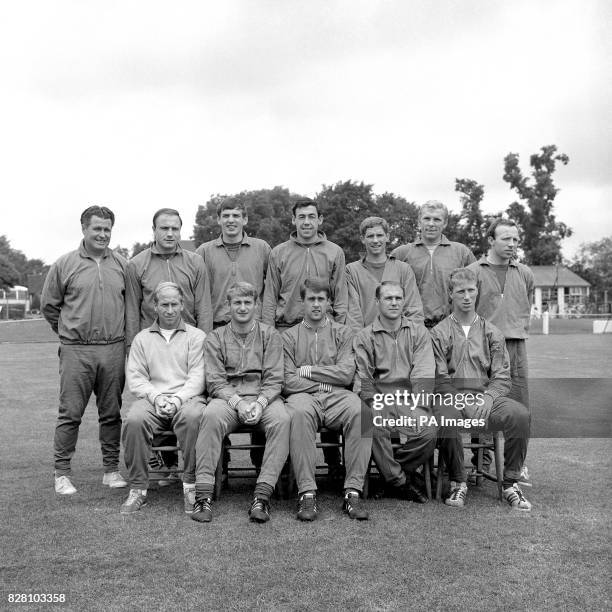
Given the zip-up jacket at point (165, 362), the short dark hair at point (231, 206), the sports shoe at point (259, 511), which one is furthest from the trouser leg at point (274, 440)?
the short dark hair at point (231, 206)

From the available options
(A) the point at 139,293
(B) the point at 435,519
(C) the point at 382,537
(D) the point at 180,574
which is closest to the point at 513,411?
(B) the point at 435,519

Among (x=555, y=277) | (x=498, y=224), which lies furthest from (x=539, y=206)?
(x=498, y=224)

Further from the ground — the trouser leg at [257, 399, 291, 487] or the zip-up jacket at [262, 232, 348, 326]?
the zip-up jacket at [262, 232, 348, 326]

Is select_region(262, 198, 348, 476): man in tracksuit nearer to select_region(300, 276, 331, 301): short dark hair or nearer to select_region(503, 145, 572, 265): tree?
select_region(300, 276, 331, 301): short dark hair

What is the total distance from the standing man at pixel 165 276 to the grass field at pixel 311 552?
56.8 inches

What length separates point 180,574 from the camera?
3.69 meters

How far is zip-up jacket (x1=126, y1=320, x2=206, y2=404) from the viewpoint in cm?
538

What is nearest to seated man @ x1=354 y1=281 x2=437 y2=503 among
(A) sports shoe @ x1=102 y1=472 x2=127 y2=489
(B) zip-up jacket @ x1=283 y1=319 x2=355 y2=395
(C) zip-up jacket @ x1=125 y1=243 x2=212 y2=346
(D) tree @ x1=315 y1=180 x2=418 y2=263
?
(B) zip-up jacket @ x1=283 y1=319 x2=355 y2=395

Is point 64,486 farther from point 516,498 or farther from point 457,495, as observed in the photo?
point 516,498

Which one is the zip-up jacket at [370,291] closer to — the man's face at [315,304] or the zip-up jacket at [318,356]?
the zip-up jacket at [318,356]

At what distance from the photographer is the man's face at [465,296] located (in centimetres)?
538

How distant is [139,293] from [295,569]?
293 centimetres

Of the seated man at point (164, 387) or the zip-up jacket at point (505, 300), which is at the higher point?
the zip-up jacket at point (505, 300)

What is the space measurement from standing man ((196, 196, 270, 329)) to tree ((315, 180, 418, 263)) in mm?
44191
